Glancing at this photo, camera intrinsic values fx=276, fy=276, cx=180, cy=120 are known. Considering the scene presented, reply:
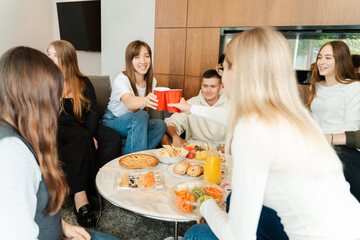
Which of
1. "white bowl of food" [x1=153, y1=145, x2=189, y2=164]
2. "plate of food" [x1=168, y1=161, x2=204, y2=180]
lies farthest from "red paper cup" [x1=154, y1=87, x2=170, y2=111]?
"plate of food" [x1=168, y1=161, x2=204, y2=180]

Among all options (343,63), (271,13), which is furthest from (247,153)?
(271,13)

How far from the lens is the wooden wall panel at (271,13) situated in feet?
8.72

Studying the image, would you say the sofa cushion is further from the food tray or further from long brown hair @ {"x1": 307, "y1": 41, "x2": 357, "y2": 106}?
long brown hair @ {"x1": 307, "y1": 41, "x2": 357, "y2": 106}

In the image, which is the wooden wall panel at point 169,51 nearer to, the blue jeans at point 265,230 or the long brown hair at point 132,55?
the long brown hair at point 132,55

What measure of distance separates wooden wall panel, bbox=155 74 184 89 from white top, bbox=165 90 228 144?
95 centimetres

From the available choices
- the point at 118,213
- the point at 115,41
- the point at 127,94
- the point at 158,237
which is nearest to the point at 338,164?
the point at 158,237

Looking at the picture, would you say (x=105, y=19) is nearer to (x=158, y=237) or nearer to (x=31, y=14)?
(x=31, y=14)

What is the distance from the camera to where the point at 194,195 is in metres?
1.24

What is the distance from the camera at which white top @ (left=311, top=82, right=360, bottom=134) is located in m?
2.06

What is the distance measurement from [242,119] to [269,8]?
8.53 feet

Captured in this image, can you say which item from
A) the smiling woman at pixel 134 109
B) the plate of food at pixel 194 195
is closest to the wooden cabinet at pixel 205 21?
the smiling woman at pixel 134 109

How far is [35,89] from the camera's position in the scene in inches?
31.0

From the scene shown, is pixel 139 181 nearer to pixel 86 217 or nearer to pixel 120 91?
pixel 86 217

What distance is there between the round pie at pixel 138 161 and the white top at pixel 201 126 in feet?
3.54
